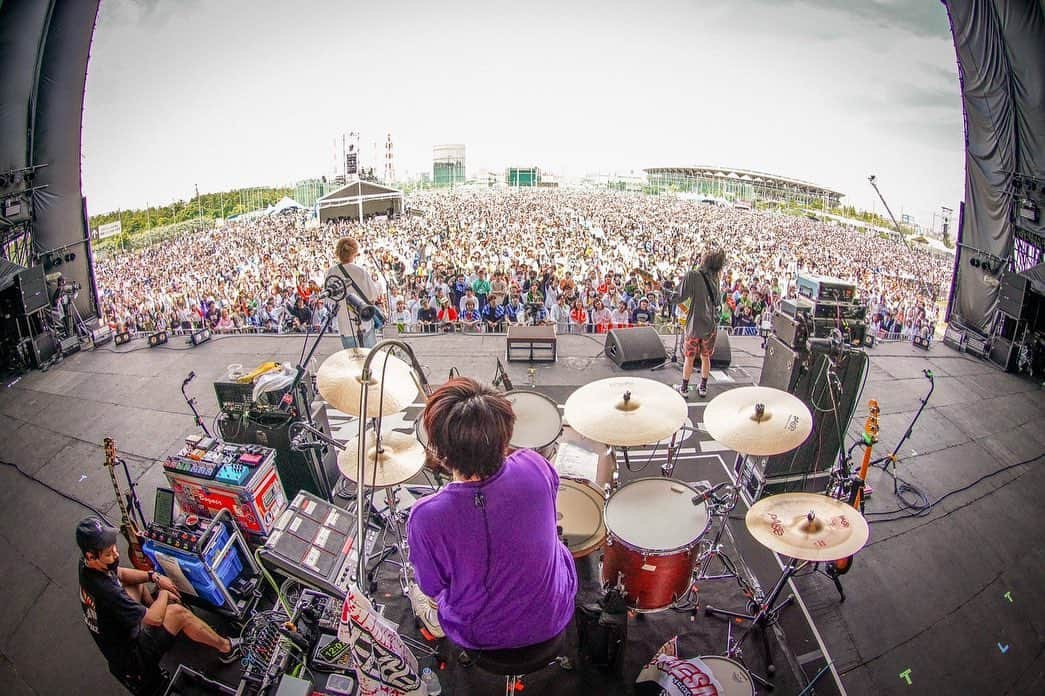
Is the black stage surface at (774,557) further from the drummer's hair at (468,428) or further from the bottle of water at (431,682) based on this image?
the drummer's hair at (468,428)

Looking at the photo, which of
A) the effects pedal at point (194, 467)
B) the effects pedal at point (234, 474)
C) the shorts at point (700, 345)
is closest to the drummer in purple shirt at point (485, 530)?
→ the effects pedal at point (234, 474)

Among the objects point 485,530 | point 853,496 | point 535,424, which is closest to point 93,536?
point 485,530

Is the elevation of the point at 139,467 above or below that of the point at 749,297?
below

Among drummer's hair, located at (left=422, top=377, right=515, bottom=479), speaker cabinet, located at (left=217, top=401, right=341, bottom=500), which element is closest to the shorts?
speaker cabinet, located at (left=217, top=401, right=341, bottom=500)

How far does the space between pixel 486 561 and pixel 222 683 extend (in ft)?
6.95

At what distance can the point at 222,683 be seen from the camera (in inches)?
104

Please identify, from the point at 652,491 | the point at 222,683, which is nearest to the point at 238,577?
the point at 222,683

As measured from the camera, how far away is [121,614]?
95.3 inches

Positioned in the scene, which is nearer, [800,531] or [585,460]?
[800,531]

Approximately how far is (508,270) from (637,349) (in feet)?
22.8

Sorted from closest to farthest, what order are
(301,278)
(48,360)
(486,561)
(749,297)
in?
(486,561)
(48,360)
(749,297)
(301,278)

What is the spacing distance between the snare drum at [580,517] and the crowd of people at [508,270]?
2.23 meters

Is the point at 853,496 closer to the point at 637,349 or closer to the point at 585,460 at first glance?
the point at 585,460

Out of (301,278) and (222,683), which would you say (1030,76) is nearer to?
(222,683)
